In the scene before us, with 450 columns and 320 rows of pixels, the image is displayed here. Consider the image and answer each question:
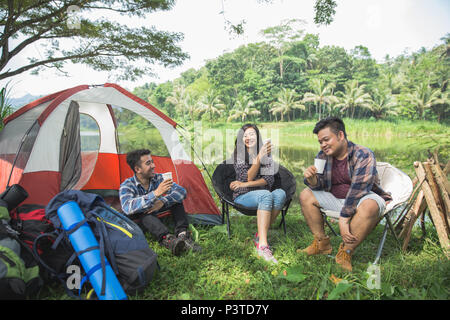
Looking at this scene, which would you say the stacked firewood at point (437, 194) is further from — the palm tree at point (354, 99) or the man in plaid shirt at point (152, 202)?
the palm tree at point (354, 99)

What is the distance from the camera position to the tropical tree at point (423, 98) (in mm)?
23188

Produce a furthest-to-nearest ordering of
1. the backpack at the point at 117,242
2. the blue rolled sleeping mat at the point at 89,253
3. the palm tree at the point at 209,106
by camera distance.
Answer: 1. the palm tree at the point at 209,106
2. the backpack at the point at 117,242
3. the blue rolled sleeping mat at the point at 89,253

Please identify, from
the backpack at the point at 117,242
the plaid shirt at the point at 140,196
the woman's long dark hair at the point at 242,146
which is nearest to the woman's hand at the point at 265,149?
the woman's long dark hair at the point at 242,146

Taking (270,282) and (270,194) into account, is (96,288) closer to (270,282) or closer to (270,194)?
(270,282)

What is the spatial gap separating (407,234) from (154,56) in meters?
8.10

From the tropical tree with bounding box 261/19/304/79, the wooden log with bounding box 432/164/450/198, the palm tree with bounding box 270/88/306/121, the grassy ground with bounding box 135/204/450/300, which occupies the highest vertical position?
the tropical tree with bounding box 261/19/304/79

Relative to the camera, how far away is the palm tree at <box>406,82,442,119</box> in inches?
913

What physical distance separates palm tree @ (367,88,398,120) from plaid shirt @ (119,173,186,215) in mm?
27485

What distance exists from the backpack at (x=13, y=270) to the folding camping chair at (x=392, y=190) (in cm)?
197

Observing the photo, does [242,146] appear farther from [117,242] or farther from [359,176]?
[117,242]

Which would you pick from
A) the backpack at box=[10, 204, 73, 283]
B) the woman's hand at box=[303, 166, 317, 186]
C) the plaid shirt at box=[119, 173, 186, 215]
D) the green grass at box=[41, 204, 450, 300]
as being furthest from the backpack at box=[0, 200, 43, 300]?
the woman's hand at box=[303, 166, 317, 186]

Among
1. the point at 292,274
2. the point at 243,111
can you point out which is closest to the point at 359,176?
the point at 292,274

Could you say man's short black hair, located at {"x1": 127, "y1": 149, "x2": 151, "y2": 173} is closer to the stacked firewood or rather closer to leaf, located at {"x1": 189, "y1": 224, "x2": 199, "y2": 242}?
leaf, located at {"x1": 189, "y1": 224, "x2": 199, "y2": 242}
